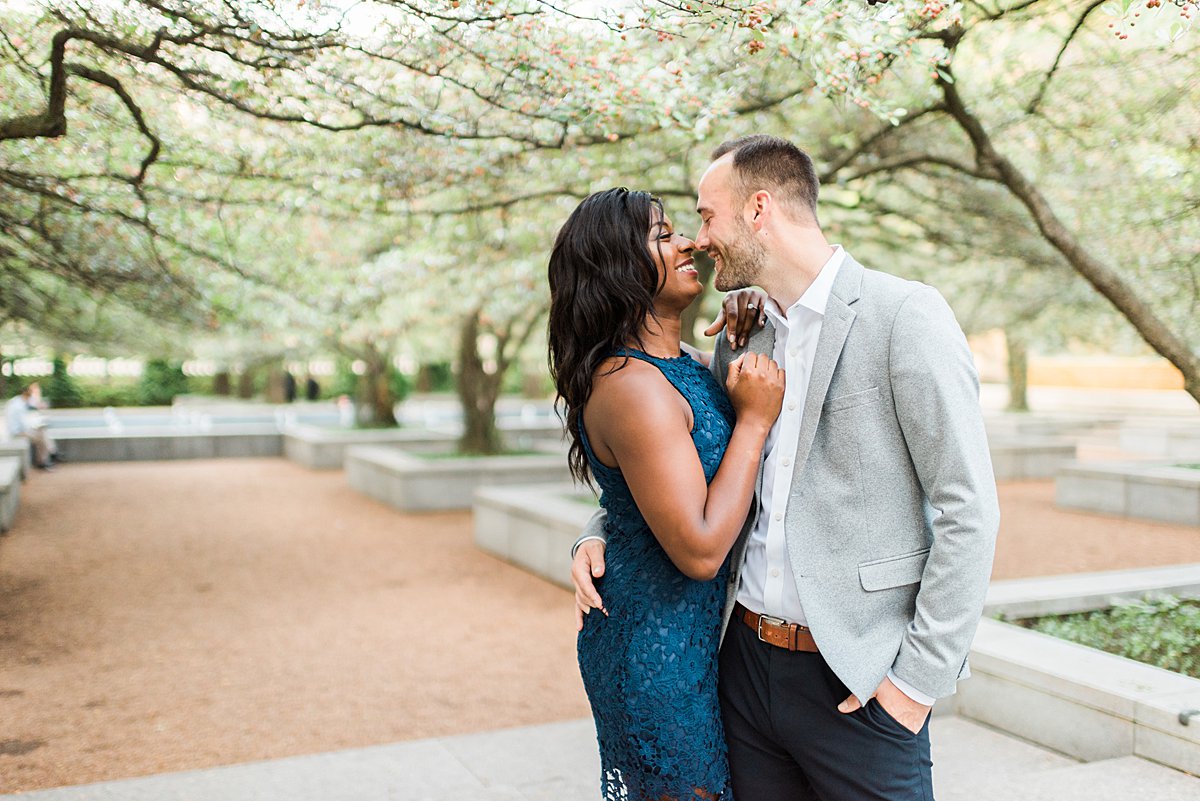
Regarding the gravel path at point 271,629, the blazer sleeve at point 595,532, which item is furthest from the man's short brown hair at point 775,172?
the gravel path at point 271,629

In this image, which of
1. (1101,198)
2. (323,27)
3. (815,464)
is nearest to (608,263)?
(815,464)

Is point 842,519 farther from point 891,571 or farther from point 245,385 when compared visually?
point 245,385

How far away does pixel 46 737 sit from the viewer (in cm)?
535

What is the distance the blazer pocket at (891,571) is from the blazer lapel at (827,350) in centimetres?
26

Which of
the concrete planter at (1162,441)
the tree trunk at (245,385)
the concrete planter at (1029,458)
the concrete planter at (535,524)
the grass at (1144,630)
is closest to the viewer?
the grass at (1144,630)

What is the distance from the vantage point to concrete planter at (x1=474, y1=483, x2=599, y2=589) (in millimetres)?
9266

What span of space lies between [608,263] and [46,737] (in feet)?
15.7

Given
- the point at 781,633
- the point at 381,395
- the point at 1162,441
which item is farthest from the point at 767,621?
the point at 1162,441

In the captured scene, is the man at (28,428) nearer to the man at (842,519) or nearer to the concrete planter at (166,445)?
the concrete planter at (166,445)

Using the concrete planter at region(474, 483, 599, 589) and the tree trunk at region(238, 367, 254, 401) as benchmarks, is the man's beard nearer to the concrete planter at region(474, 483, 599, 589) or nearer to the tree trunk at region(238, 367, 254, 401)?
the concrete planter at region(474, 483, 599, 589)

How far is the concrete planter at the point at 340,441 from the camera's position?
1869 cm

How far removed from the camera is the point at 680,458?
2.19 metres

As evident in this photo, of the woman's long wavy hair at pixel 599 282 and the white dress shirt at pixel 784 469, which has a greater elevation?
the woman's long wavy hair at pixel 599 282

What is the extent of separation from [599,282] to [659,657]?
36.0 inches
